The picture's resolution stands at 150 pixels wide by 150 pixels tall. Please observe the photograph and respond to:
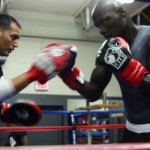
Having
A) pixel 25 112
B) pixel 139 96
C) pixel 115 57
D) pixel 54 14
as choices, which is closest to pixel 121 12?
pixel 115 57

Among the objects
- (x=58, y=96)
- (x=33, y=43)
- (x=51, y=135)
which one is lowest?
(x=51, y=135)

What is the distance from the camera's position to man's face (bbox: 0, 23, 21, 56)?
80.9 inches

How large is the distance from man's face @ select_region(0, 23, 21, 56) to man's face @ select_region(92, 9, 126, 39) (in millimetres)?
712

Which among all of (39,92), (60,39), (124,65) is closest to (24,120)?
(124,65)

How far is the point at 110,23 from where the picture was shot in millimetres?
1626

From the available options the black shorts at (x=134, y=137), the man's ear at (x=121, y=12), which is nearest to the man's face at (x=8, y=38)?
the man's ear at (x=121, y=12)

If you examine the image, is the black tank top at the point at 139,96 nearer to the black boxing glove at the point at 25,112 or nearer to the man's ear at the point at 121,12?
the man's ear at the point at 121,12

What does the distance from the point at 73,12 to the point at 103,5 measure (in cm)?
467

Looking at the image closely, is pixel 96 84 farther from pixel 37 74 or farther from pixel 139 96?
pixel 37 74

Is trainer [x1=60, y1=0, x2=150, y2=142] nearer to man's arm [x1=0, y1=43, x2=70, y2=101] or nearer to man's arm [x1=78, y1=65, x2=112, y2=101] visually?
man's arm [x1=78, y1=65, x2=112, y2=101]

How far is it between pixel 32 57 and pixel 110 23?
15.8 ft

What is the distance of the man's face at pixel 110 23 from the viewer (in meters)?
1.63

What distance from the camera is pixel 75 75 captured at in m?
1.79

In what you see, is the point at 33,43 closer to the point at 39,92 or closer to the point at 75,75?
the point at 39,92
